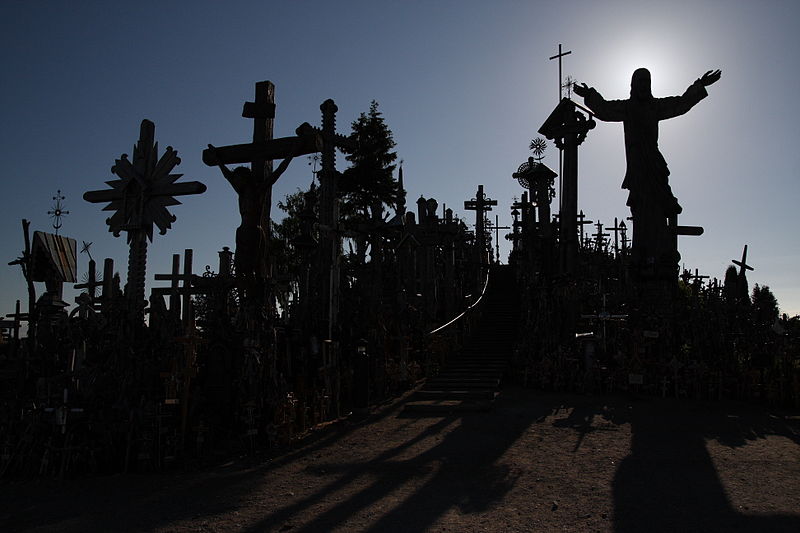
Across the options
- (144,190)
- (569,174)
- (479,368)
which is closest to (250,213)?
(144,190)

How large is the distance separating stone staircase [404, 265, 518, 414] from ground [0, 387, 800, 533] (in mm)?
1635

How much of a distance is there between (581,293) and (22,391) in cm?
1314

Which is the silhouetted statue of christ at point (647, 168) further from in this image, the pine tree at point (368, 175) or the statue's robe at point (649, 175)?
the pine tree at point (368, 175)

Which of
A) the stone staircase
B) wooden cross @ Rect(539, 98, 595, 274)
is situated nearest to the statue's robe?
wooden cross @ Rect(539, 98, 595, 274)

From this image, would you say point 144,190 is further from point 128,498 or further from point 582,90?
point 582,90

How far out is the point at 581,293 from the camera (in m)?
17.3

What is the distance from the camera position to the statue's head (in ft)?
62.7

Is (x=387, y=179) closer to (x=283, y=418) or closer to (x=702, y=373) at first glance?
(x=702, y=373)

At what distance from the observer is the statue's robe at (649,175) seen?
61.7ft

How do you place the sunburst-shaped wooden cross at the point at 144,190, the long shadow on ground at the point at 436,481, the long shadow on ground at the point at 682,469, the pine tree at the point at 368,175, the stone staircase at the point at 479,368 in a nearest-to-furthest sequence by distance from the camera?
the long shadow on ground at the point at 682,469, the long shadow on ground at the point at 436,481, the sunburst-shaped wooden cross at the point at 144,190, the stone staircase at the point at 479,368, the pine tree at the point at 368,175

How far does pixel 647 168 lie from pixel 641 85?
2.49 meters

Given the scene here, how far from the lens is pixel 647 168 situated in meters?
19.1

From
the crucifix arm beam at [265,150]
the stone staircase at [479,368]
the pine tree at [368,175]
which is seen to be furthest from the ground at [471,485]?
the pine tree at [368,175]

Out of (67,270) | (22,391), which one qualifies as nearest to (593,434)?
(22,391)
